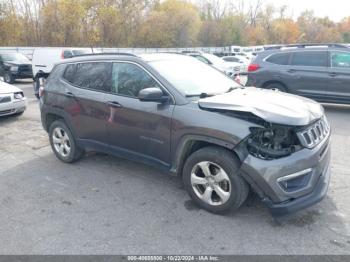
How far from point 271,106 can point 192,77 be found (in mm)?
1181

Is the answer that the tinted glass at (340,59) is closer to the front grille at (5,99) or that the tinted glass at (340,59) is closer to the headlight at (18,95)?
the headlight at (18,95)

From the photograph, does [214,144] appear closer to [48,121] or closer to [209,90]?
A: [209,90]

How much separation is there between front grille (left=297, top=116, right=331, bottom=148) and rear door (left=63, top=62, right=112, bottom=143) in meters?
2.43

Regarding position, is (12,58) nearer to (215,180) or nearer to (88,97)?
(88,97)

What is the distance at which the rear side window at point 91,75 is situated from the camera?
425 centimetres

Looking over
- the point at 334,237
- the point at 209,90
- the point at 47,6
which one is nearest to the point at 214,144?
the point at 209,90

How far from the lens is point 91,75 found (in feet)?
14.7

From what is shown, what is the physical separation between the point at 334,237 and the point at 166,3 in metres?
52.9

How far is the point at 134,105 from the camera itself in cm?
382

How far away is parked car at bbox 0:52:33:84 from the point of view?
15414 mm

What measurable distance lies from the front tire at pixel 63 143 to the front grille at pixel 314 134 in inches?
129

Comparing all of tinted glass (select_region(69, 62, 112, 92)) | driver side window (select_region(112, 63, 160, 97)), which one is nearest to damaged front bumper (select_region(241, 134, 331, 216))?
driver side window (select_region(112, 63, 160, 97))

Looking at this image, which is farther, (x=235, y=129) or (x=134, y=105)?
(x=134, y=105)

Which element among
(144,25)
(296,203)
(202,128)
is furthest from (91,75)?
(144,25)
